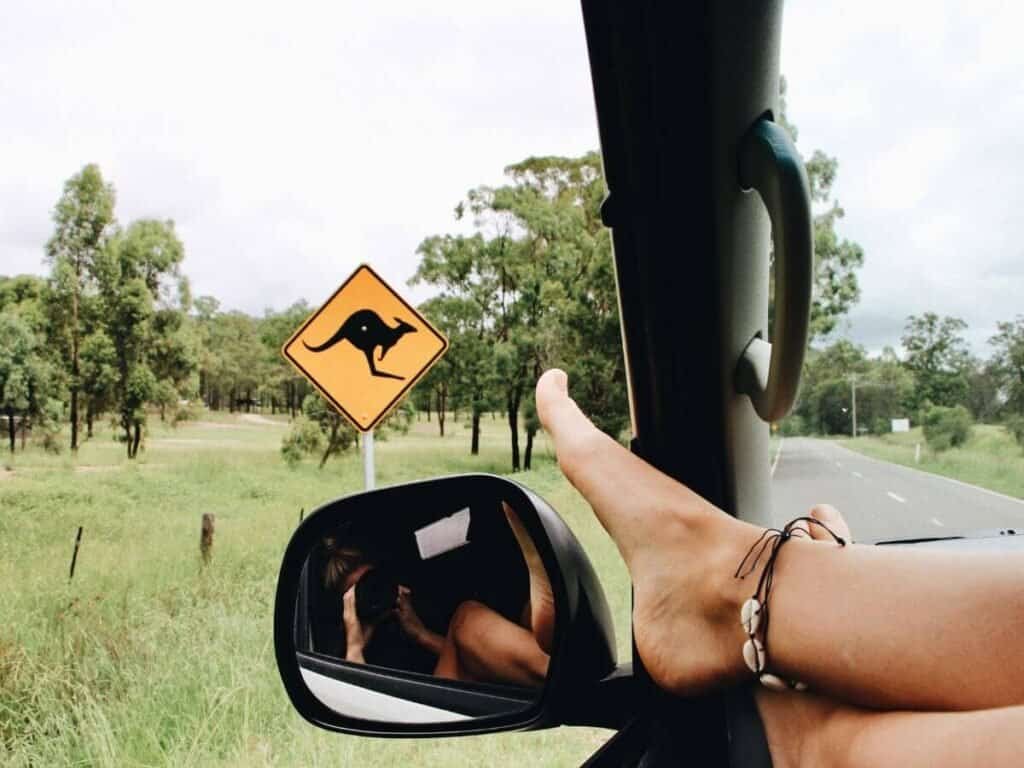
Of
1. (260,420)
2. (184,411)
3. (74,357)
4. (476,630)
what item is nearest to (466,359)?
(476,630)

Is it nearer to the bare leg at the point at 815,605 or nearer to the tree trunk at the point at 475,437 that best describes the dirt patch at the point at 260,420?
the tree trunk at the point at 475,437

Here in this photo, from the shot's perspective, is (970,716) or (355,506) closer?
(970,716)

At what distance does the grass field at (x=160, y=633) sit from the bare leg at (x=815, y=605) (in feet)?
0.61

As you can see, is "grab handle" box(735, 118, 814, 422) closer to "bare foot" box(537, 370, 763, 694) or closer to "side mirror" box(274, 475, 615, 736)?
"bare foot" box(537, 370, 763, 694)

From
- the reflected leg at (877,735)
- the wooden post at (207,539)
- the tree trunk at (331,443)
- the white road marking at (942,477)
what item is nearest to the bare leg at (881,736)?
the reflected leg at (877,735)

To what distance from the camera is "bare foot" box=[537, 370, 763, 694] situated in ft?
2.02

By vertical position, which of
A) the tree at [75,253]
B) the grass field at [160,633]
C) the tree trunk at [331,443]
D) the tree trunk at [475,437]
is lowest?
the grass field at [160,633]

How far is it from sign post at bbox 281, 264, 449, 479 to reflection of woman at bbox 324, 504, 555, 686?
12.1 feet

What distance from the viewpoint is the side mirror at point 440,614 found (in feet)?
2.63

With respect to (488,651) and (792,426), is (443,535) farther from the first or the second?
(792,426)

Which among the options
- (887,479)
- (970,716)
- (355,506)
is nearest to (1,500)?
(355,506)

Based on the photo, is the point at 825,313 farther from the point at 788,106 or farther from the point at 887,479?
the point at 887,479

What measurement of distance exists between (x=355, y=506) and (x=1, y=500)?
6.35 m

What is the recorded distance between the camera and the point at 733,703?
83 cm
